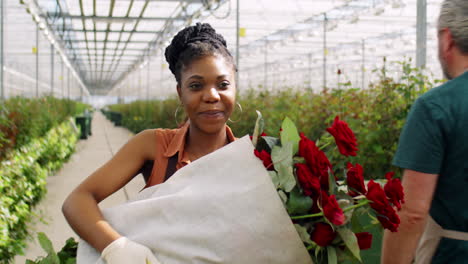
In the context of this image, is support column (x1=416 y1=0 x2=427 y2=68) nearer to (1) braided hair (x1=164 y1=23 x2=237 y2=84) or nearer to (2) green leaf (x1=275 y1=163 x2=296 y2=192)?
(1) braided hair (x1=164 y1=23 x2=237 y2=84)

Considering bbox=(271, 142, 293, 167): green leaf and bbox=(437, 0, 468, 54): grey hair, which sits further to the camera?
bbox=(437, 0, 468, 54): grey hair

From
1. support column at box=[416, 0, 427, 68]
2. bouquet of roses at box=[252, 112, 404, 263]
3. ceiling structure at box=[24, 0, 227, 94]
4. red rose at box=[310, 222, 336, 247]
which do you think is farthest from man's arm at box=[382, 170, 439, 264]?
ceiling structure at box=[24, 0, 227, 94]

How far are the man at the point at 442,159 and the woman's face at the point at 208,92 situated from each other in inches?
18.2

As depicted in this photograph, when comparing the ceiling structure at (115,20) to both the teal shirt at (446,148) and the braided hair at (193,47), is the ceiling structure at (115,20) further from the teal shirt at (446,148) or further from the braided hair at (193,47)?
the teal shirt at (446,148)

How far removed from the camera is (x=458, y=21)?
1298 millimetres

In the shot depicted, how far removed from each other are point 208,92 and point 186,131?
17 cm

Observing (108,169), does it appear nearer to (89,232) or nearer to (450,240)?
(89,232)

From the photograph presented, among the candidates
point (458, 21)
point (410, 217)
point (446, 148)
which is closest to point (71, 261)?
point (410, 217)

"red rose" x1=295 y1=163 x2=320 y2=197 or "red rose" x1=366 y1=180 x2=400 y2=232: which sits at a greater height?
"red rose" x1=295 y1=163 x2=320 y2=197

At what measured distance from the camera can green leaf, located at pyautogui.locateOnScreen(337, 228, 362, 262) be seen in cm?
97

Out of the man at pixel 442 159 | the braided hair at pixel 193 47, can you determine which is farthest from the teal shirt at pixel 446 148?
the braided hair at pixel 193 47

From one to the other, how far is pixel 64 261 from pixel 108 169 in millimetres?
283

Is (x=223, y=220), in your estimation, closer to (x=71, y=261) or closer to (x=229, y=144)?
(x=229, y=144)

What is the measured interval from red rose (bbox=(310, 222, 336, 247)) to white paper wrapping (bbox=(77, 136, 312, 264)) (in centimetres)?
3
